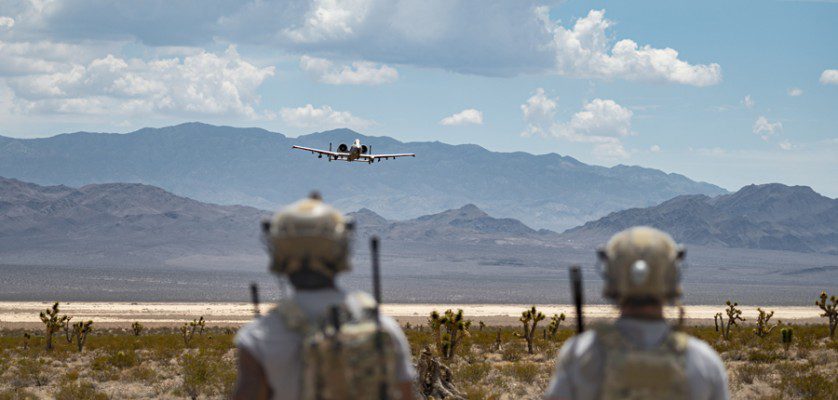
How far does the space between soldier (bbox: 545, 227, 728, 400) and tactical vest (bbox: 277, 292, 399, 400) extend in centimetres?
79

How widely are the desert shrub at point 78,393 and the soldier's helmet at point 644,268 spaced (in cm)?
2000

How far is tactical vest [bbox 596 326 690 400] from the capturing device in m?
4.43

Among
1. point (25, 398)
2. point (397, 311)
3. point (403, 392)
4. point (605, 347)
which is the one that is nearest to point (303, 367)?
point (403, 392)

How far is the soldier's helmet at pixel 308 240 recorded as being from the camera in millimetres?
4535

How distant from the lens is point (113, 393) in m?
24.0

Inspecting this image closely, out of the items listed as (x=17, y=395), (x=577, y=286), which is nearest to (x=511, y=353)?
(x=17, y=395)

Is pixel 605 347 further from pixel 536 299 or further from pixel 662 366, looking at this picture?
pixel 536 299

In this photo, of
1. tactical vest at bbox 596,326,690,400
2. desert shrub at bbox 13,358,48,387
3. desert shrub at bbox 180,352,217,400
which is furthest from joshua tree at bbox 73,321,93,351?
tactical vest at bbox 596,326,690,400

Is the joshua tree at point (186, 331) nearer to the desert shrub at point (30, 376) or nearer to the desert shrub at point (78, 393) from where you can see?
the desert shrub at point (30, 376)

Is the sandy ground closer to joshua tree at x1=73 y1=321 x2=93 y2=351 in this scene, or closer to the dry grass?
joshua tree at x1=73 y1=321 x2=93 y2=351

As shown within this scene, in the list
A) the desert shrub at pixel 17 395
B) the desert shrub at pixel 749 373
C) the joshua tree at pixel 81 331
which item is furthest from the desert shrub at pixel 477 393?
the joshua tree at pixel 81 331

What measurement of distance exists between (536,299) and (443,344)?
11598 centimetres

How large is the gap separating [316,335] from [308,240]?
411mm

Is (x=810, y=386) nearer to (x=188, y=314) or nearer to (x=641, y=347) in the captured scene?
(x=641, y=347)
